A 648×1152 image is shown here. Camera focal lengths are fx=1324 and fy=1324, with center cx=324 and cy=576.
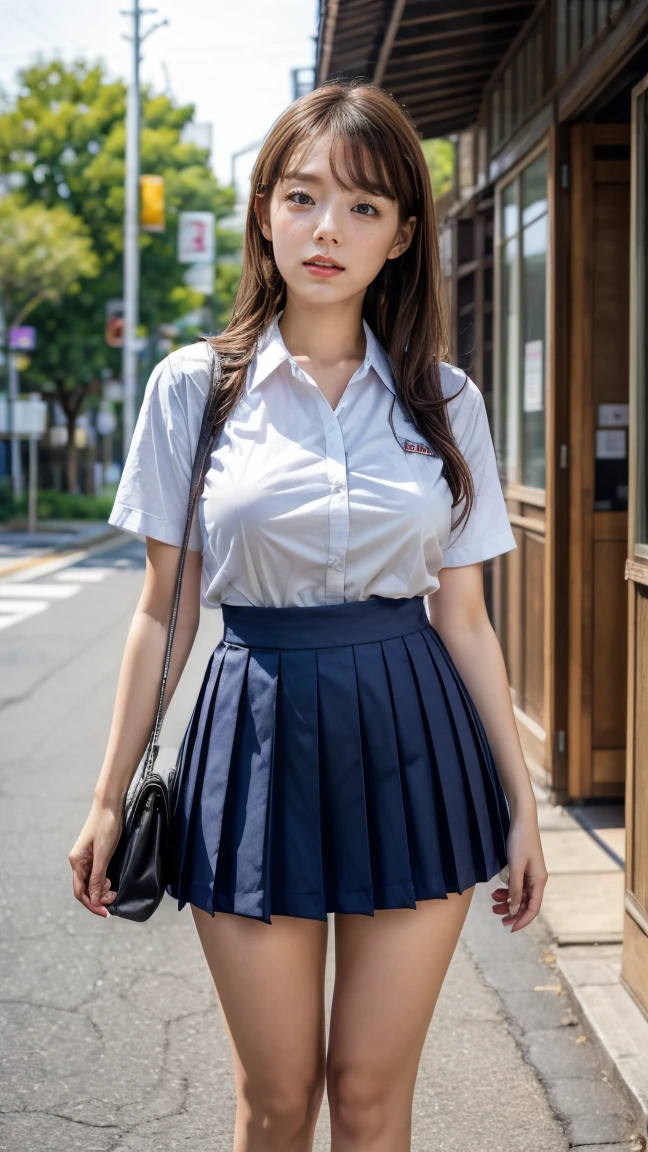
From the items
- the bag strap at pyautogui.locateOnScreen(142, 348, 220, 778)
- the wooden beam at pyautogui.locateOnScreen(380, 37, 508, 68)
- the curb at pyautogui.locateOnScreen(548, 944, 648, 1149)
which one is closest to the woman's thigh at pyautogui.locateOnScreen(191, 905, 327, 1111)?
the bag strap at pyautogui.locateOnScreen(142, 348, 220, 778)

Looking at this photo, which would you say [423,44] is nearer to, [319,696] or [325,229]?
[325,229]

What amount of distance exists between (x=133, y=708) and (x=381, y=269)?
879 mm

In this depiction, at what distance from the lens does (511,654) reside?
687cm

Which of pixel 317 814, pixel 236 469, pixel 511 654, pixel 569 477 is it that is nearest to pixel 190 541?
pixel 236 469

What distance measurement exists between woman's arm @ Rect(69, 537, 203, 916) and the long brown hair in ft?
0.85

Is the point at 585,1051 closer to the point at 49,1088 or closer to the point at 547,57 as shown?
the point at 49,1088

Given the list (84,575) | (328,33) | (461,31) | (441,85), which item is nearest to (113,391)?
(84,575)

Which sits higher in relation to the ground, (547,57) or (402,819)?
(547,57)

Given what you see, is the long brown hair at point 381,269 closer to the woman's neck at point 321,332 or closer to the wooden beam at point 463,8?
the woman's neck at point 321,332

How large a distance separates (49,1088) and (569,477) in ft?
10.9

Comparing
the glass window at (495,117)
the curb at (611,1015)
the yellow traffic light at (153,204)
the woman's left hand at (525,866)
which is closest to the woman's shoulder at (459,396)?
the woman's left hand at (525,866)

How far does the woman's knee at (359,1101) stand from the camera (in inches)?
80.0

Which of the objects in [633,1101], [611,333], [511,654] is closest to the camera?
[633,1101]

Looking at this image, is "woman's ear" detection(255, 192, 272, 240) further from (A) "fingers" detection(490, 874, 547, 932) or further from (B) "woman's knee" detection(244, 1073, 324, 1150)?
(B) "woman's knee" detection(244, 1073, 324, 1150)
